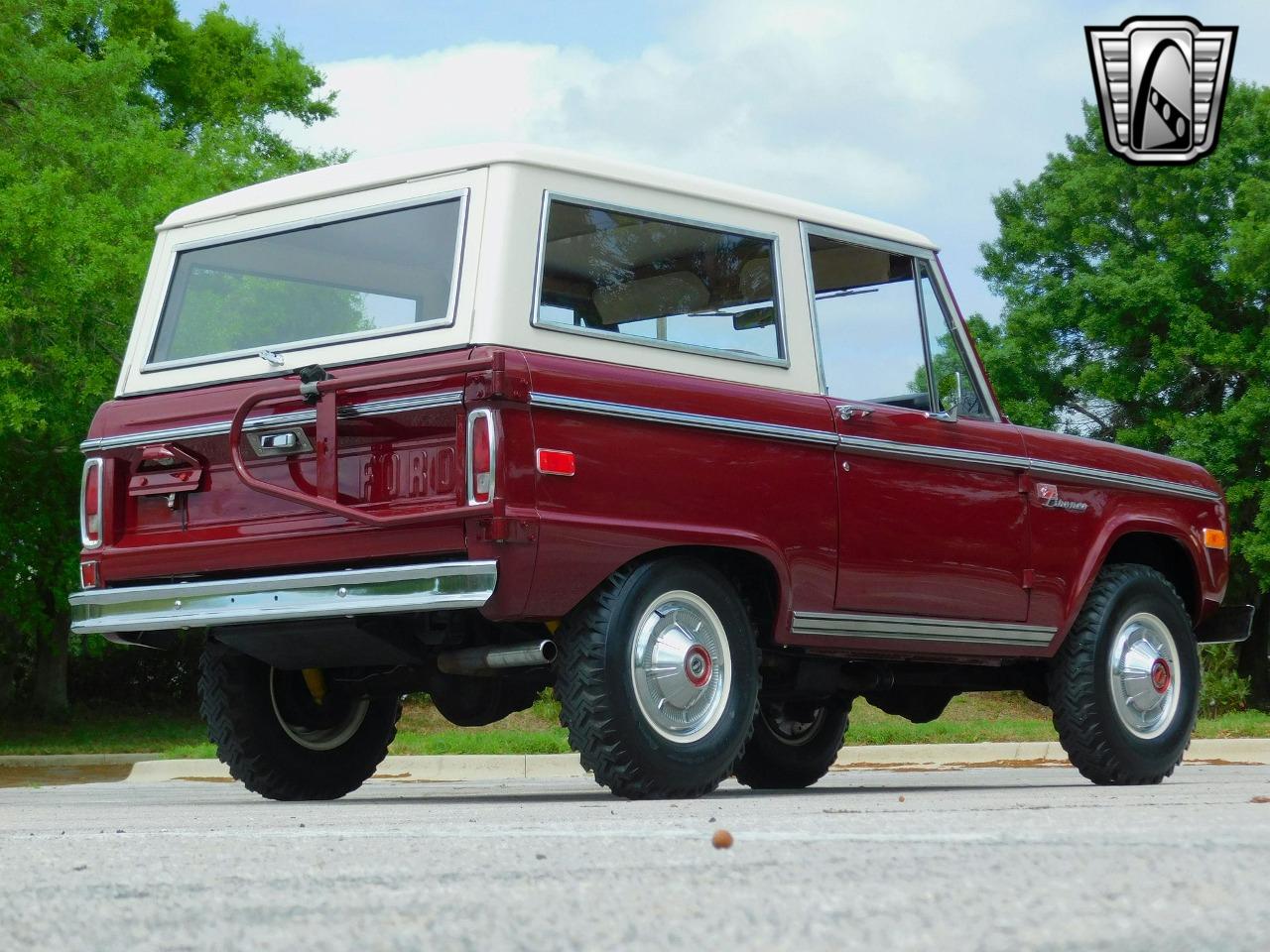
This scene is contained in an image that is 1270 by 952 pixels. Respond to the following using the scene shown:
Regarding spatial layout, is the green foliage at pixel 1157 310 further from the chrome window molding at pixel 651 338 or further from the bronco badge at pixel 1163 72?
the chrome window molding at pixel 651 338

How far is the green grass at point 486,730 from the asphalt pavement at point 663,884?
10710 millimetres

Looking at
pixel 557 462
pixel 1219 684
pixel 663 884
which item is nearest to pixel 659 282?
pixel 557 462

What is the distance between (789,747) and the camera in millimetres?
9102

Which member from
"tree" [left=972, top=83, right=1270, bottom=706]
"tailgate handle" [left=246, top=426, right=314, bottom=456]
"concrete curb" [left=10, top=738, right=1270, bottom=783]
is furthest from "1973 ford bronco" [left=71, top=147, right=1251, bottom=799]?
"tree" [left=972, top=83, right=1270, bottom=706]

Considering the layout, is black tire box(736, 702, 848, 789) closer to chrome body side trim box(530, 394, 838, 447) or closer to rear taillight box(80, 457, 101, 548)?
chrome body side trim box(530, 394, 838, 447)

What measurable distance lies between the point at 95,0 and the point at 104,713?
9.74 meters

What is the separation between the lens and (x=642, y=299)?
697 centimetres

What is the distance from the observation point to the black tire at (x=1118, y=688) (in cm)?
810

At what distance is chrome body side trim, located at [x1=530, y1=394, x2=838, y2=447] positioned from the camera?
6.09m

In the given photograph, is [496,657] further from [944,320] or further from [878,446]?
[944,320]

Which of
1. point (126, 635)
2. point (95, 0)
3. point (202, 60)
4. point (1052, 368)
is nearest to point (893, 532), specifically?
point (126, 635)

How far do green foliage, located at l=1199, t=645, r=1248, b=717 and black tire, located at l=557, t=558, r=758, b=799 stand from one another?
17.5 metres

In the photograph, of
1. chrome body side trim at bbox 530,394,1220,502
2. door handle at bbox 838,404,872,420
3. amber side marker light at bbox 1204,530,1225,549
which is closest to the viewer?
chrome body side trim at bbox 530,394,1220,502

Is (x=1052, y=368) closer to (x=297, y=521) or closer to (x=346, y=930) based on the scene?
(x=297, y=521)
